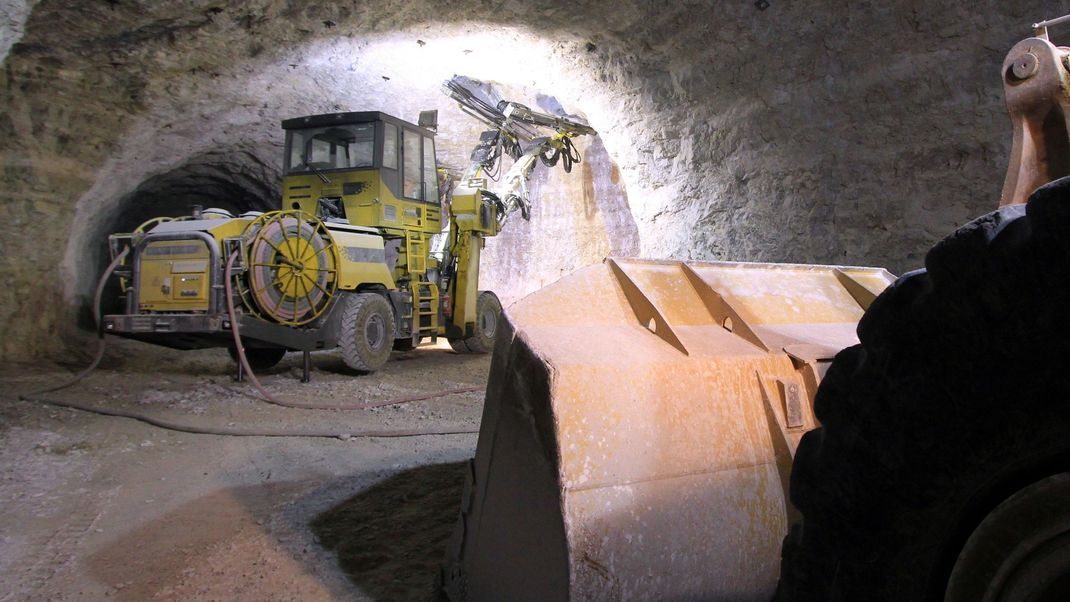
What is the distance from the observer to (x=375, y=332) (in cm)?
689

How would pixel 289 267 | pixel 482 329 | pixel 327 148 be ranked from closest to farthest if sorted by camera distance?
pixel 289 267 → pixel 327 148 → pixel 482 329

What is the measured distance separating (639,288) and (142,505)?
7.79 feet

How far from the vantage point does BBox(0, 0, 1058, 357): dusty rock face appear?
15.5 feet

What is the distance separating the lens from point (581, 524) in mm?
1361

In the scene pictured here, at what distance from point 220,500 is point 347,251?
397 cm

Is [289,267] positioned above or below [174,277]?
above

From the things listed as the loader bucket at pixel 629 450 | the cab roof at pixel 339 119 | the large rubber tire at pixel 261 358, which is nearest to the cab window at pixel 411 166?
the cab roof at pixel 339 119

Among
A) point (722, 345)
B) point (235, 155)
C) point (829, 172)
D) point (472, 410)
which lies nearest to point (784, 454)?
point (722, 345)

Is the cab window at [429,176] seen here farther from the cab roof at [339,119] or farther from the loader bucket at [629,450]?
the loader bucket at [629,450]

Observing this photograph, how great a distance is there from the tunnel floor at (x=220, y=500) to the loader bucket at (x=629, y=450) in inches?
24.2

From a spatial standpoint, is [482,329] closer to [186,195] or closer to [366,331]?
[366,331]

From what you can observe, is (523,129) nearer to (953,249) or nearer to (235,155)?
(235,155)

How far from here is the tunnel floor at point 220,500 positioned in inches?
83.4

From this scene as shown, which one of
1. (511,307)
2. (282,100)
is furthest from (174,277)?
(511,307)
